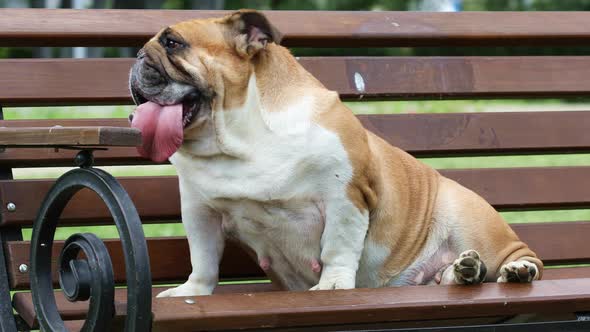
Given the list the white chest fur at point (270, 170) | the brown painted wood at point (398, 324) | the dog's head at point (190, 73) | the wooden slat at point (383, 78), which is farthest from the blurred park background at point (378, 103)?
the brown painted wood at point (398, 324)

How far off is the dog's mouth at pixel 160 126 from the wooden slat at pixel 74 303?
410mm

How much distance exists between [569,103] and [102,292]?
28.5ft

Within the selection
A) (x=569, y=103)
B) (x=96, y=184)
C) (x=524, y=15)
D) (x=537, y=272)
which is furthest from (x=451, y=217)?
(x=569, y=103)

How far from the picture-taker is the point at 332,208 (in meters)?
3.24

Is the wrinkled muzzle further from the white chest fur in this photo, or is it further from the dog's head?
the white chest fur

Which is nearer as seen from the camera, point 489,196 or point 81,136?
point 81,136

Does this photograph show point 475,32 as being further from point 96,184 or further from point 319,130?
point 96,184

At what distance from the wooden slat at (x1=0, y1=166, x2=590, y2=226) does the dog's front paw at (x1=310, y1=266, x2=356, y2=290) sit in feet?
2.09

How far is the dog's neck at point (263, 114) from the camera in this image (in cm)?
319

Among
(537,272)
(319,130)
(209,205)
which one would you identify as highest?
(319,130)

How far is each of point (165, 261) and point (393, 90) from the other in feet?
3.15

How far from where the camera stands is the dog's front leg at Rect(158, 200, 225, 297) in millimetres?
3316

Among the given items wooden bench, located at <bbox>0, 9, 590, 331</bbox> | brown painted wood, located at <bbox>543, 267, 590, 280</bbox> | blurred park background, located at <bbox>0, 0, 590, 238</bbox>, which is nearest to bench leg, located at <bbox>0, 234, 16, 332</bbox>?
wooden bench, located at <bbox>0, 9, 590, 331</bbox>

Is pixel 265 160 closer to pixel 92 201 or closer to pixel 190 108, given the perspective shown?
pixel 190 108
